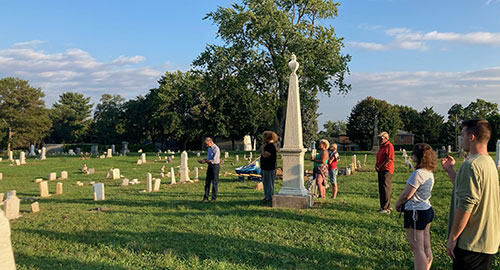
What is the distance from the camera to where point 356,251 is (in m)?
5.20

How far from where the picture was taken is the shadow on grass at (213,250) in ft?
15.9

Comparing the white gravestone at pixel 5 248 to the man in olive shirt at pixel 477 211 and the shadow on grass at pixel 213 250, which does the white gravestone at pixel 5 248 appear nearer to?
the shadow on grass at pixel 213 250

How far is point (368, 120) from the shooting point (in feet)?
176

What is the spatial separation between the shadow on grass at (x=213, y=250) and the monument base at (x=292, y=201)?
7.53 ft

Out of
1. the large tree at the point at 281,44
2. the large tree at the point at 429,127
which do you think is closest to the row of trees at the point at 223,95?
the large tree at the point at 281,44

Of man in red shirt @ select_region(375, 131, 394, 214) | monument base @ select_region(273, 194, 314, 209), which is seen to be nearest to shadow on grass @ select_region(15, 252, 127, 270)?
monument base @ select_region(273, 194, 314, 209)

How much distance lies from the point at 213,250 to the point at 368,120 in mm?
52298

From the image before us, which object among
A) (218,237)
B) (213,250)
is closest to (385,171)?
(218,237)

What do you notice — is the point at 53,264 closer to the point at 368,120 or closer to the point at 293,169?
the point at 293,169

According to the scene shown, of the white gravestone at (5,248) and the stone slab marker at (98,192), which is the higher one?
the white gravestone at (5,248)

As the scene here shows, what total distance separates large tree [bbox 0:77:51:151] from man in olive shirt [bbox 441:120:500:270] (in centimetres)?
5782

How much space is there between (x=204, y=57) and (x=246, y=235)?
25.7 m

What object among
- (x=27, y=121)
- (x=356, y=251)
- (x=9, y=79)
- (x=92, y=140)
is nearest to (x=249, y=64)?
(x=356, y=251)

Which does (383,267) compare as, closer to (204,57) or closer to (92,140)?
(204,57)
